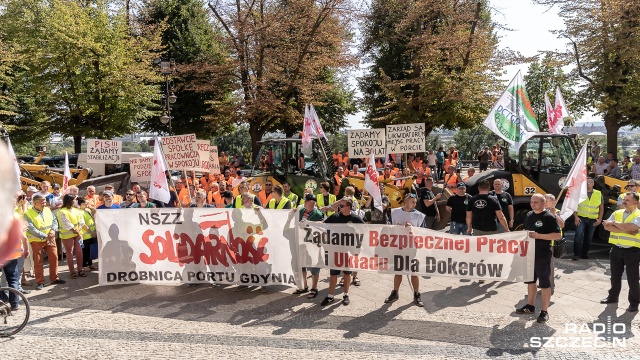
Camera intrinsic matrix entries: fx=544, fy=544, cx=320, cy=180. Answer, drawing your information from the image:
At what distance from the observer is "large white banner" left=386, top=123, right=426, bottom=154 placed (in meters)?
15.6

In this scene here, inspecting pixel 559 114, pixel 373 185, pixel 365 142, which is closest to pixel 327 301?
pixel 373 185

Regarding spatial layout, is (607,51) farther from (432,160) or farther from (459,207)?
(459,207)

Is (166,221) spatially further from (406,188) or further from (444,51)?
(444,51)

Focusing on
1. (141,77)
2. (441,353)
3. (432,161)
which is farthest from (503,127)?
(141,77)

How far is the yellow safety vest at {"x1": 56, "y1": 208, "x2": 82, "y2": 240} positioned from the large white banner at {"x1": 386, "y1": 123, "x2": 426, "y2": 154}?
8.71 metres

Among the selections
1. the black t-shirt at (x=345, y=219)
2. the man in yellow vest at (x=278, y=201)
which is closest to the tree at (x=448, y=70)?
the man in yellow vest at (x=278, y=201)

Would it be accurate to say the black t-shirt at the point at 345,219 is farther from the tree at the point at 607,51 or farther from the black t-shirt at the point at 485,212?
the tree at the point at 607,51

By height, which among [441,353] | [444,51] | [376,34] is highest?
[376,34]

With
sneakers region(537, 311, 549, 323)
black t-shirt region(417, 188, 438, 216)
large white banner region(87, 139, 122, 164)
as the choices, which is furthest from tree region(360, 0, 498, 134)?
sneakers region(537, 311, 549, 323)

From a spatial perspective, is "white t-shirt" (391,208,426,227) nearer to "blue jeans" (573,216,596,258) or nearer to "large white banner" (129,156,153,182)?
"blue jeans" (573,216,596,258)

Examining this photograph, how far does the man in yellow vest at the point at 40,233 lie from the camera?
9367 millimetres

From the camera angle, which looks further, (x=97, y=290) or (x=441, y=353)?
(x=97, y=290)

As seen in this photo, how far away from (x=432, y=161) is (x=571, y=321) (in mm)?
18048

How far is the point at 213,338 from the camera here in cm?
700
